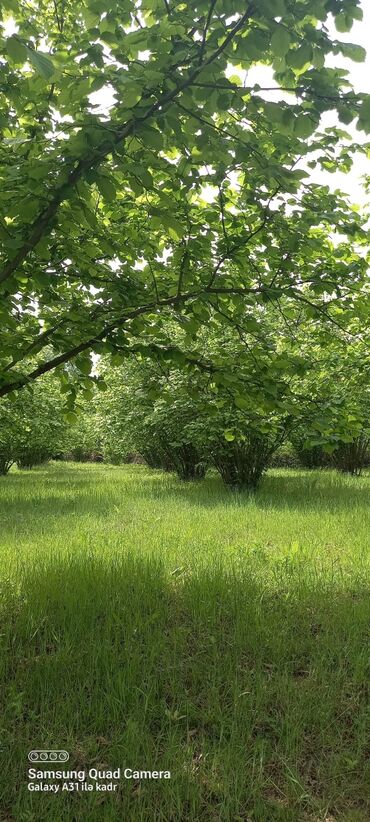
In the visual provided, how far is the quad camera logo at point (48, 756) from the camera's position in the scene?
105 inches

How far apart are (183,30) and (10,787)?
359cm

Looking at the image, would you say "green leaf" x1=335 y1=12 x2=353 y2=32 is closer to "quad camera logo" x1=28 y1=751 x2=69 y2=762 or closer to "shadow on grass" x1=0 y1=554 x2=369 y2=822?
"shadow on grass" x1=0 y1=554 x2=369 y2=822

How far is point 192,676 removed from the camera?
127 inches

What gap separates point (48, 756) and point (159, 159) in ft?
10.6

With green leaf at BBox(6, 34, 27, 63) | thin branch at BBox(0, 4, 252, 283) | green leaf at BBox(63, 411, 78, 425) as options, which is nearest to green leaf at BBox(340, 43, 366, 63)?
thin branch at BBox(0, 4, 252, 283)

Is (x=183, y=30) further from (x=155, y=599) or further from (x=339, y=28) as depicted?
(x=155, y=599)

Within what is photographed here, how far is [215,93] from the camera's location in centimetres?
224

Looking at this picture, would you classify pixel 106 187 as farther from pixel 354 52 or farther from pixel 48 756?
pixel 48 756

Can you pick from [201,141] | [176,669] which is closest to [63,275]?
[201,141]

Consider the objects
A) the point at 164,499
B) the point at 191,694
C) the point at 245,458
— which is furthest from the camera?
the point at 245,458

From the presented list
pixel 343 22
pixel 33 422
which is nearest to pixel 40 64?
pixel 343 22

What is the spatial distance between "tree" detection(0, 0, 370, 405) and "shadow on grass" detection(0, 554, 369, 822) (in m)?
1.83

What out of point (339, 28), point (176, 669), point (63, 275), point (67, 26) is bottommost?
point (176, 669)

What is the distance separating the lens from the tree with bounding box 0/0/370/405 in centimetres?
209
